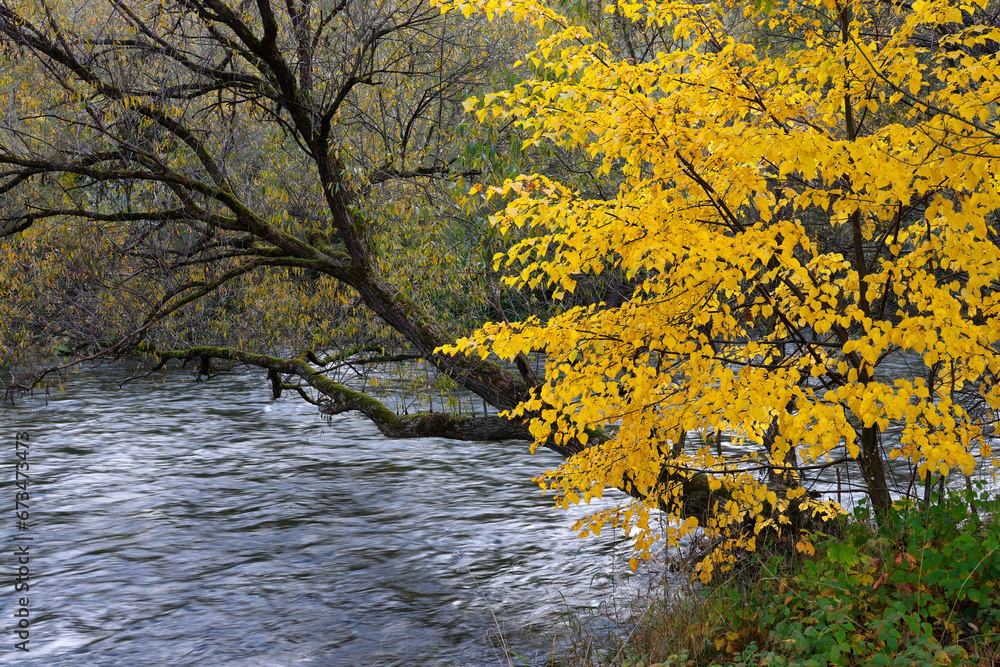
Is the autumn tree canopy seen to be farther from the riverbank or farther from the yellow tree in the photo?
the riverbank

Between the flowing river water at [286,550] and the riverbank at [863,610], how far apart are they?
4.14 feet

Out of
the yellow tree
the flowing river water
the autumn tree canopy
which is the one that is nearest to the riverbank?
the yellow tree

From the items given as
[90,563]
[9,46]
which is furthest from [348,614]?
[9,46]

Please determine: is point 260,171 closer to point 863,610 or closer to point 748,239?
point 748,239

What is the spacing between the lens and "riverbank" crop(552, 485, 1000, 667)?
14.7 feet

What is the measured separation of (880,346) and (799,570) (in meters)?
2.66

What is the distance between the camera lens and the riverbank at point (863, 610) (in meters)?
4.49

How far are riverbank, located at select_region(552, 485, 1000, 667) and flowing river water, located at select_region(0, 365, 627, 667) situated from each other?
1260 mm

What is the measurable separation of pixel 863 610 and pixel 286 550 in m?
6.97

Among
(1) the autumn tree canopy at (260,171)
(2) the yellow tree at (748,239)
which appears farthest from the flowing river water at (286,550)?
(2) the yellow tree at (748,239)

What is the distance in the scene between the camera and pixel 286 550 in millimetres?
10062

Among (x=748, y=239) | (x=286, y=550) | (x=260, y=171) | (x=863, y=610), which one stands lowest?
(x=286, y=550)

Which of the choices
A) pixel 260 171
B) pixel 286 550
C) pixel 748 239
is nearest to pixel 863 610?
pixel 748 239

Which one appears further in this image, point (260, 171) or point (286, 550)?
point (260, 171)
